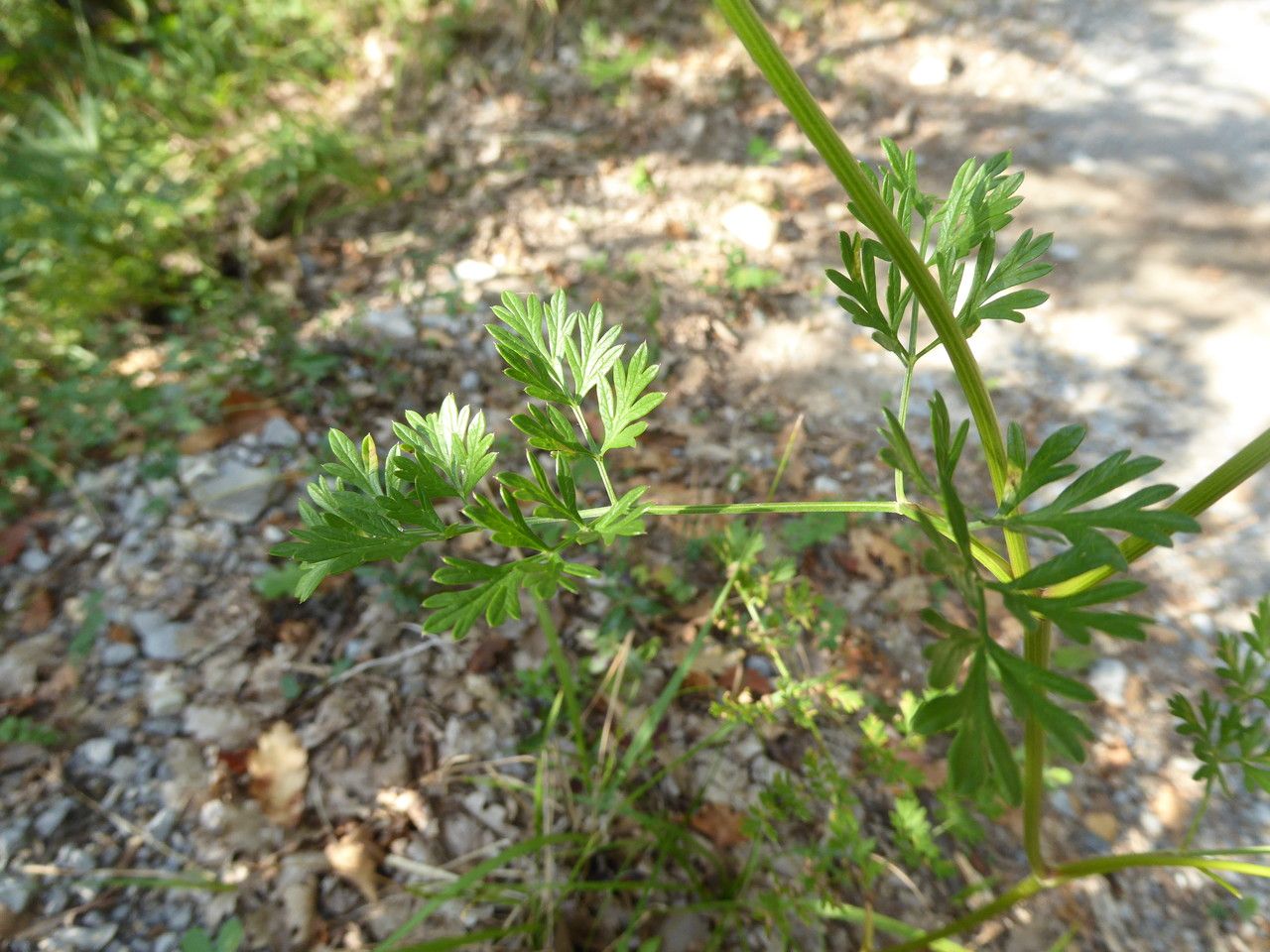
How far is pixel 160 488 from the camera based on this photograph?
8.80 feet

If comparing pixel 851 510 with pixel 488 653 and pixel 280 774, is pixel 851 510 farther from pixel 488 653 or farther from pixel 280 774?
pixel 280 774

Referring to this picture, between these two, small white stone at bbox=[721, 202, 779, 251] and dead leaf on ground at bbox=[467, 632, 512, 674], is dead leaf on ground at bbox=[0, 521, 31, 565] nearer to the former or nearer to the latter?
dead leaf on ground at bbox=[467, 632, 512, 674]

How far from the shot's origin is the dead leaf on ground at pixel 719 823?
1910 millimetres

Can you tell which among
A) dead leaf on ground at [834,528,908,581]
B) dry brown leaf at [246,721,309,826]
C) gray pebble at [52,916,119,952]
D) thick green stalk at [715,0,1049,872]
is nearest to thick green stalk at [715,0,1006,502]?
thick green stalk at [715,0,1049,872]

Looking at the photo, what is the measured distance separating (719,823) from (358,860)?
2.94 feet

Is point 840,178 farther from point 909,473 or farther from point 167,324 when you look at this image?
point 167,324

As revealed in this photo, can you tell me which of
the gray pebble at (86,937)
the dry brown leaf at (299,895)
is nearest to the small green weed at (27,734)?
the gray pebble at (86,937)

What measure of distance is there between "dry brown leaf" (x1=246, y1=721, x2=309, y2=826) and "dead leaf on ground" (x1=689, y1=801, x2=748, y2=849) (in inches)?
40.5

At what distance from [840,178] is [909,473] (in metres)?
0.33

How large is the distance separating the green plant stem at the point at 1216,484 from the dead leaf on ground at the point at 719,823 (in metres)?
1.26

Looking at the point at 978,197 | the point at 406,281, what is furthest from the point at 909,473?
the point at 406,281

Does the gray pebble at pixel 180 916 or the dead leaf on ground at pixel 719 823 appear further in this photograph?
the dead leaf on ground at pixel 719 823

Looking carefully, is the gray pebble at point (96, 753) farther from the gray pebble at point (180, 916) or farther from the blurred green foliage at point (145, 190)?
the blurred green foliage at point (145, 190)

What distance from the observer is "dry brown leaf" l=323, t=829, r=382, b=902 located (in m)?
1.83
